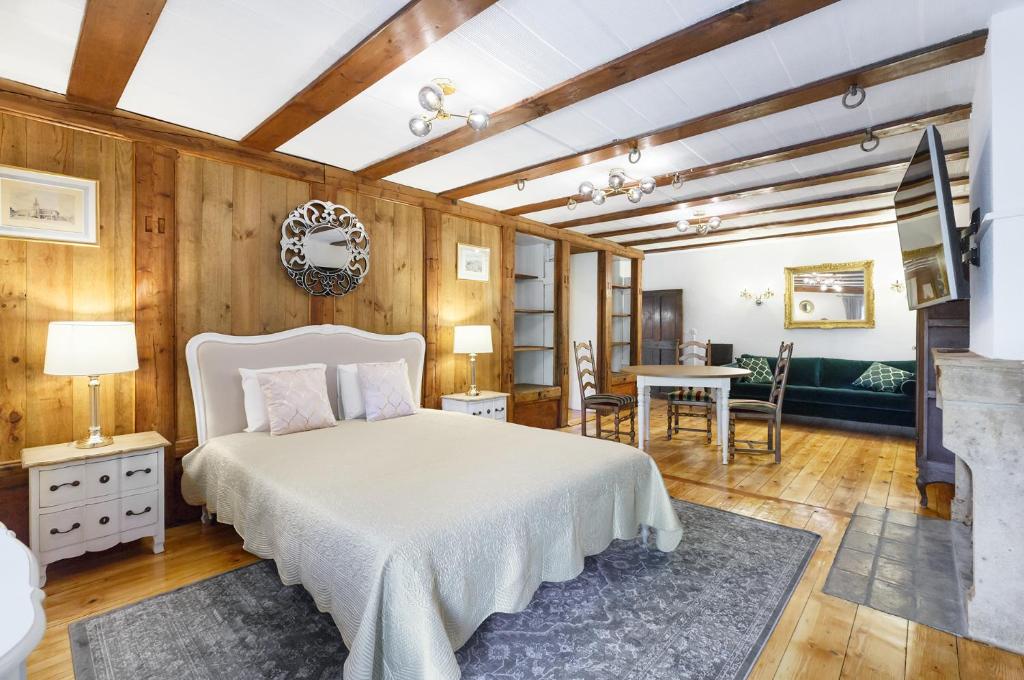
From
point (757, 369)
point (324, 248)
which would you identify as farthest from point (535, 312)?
point (757, 369)

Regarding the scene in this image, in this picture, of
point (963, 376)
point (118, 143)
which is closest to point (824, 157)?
point (963, 376)

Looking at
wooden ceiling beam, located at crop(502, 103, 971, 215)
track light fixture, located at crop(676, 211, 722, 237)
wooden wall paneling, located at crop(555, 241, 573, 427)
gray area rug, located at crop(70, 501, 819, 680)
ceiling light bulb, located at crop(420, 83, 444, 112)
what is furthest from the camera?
wooden wall paneling, located at crop(555, 241, 573, 427)

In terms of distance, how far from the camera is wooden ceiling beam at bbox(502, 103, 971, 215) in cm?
279

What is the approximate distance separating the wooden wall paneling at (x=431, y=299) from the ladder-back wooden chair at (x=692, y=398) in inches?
98.7

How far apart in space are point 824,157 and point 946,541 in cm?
266

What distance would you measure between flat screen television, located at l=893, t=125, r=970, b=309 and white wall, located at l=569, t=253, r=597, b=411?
4.21 m

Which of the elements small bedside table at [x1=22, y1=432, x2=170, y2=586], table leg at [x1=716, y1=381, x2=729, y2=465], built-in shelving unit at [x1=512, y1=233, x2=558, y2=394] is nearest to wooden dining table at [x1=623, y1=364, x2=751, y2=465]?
table leg at [x1=716, y1=381, x2=729, y2=465]

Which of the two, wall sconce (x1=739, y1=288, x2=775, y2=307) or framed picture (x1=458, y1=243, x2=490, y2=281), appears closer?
framed picture (x1=458, y1=243, x2=490, y2=281)

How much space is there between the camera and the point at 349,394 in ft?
11.1

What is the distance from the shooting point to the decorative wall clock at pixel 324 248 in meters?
3.48

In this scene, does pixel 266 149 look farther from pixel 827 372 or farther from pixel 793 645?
pixel 827 372

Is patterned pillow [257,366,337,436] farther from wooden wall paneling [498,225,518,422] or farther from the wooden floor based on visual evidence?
wooden wall paneling [498,225,518,422]

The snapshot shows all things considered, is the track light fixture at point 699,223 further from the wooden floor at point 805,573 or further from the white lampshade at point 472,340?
the wooden floor at point 805,573

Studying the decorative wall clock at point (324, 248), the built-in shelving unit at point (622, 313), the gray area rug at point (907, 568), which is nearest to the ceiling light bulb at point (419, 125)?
the decorative wall clock at point (324, 248)
